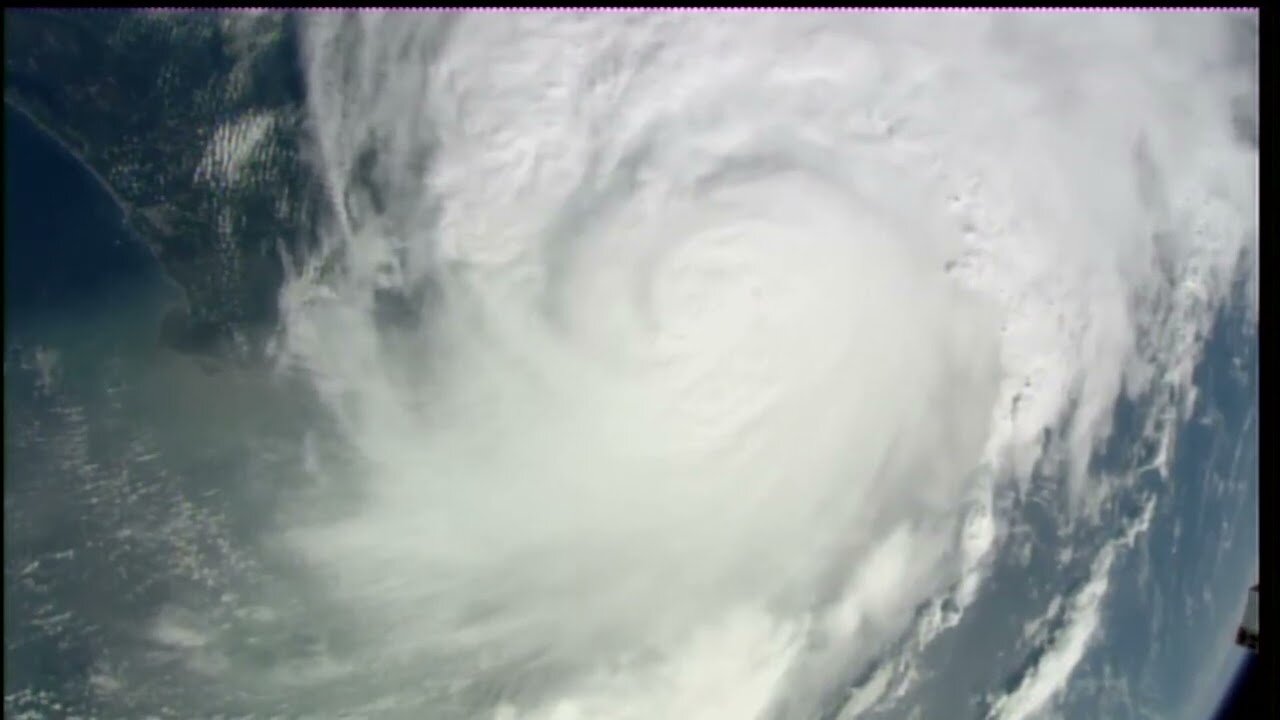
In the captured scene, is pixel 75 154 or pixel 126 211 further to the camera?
pixel 126 211

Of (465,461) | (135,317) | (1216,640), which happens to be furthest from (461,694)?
(1216,640)

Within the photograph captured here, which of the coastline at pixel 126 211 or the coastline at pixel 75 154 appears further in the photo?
the coastline at pixel 126 211

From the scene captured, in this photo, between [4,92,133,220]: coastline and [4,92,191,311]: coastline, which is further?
[4,92,191,311]: coastline

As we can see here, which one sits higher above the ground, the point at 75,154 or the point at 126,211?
the point at 75,154

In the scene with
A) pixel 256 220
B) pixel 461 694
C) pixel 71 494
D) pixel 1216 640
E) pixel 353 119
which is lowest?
pixel 1216 640

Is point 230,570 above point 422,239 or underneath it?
underneath

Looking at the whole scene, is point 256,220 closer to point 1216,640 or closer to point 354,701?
point 354,701

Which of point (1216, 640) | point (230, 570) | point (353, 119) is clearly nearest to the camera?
point (353, 119)

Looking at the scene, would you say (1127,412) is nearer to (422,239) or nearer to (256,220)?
(422,239)

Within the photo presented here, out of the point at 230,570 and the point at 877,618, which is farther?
the point at 877,618

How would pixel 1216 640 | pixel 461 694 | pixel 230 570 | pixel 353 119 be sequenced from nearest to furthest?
pixel 353 119 < pixel 230 570 < pixel 461 694 < pixel 1216 640
